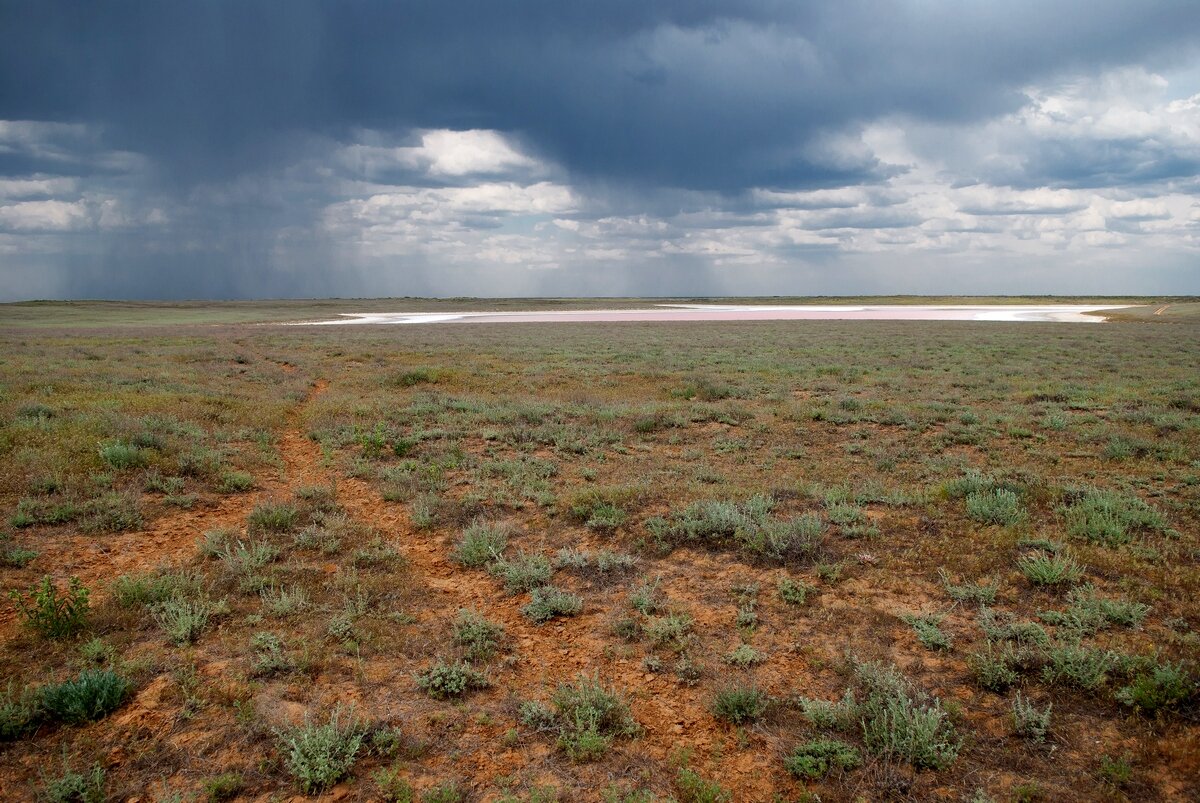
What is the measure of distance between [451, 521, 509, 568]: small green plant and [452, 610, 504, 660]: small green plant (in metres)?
1.58

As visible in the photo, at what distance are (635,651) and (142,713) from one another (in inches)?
159

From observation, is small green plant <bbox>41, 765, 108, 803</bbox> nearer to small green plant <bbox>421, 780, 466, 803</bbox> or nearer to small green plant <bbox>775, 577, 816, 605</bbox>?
small green plant <bbox>421, 780, 466, 803</bbox>

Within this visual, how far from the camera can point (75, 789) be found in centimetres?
428

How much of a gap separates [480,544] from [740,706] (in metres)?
4.19

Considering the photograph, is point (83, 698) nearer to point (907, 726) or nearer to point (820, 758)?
point (820, 758)

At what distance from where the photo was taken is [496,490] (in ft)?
35.3

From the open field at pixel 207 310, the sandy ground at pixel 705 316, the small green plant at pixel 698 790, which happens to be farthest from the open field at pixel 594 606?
the open field at pixel 207 310

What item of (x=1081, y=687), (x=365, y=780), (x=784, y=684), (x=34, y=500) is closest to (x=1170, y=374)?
(x=1081, y=687)

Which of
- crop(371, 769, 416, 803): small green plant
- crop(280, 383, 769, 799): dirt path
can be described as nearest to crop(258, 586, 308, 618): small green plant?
crop(280, 383, 769, 799): dirt path

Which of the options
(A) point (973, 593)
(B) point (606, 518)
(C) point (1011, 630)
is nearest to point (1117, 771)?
(C) point (1011, 630)

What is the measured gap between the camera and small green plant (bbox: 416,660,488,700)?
546cm

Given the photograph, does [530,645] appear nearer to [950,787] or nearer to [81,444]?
[950,787]

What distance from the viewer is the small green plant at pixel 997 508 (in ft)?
29.2

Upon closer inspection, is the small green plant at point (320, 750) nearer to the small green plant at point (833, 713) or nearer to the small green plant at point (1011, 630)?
the small green plant at point (833, 713)
